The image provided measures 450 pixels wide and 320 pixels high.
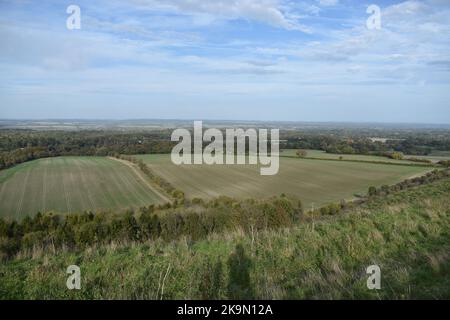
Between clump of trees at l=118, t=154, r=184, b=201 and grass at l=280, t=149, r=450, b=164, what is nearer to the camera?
clump of trees at l=118, t=154, r=184, b=201

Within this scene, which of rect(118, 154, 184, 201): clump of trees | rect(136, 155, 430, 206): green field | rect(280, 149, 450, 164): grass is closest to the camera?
rect(118, 154, 184, 201): clump of trees

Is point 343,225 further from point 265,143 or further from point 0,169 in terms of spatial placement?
point 265,143

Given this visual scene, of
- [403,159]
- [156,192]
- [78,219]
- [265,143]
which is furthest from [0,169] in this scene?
[403,159]

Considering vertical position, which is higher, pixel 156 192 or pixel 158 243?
pixel 158 243

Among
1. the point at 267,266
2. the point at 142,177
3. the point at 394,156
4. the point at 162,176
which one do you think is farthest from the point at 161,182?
the point at 394,156

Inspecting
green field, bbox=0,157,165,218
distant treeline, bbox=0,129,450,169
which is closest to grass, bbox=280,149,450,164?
distant treeline, bbox=0,129,450,169

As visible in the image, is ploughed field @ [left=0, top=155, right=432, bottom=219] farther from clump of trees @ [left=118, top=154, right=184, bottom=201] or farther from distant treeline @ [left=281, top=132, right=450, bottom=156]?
distant treeline @ [left=281, top=132, right=450, bottom=156]
